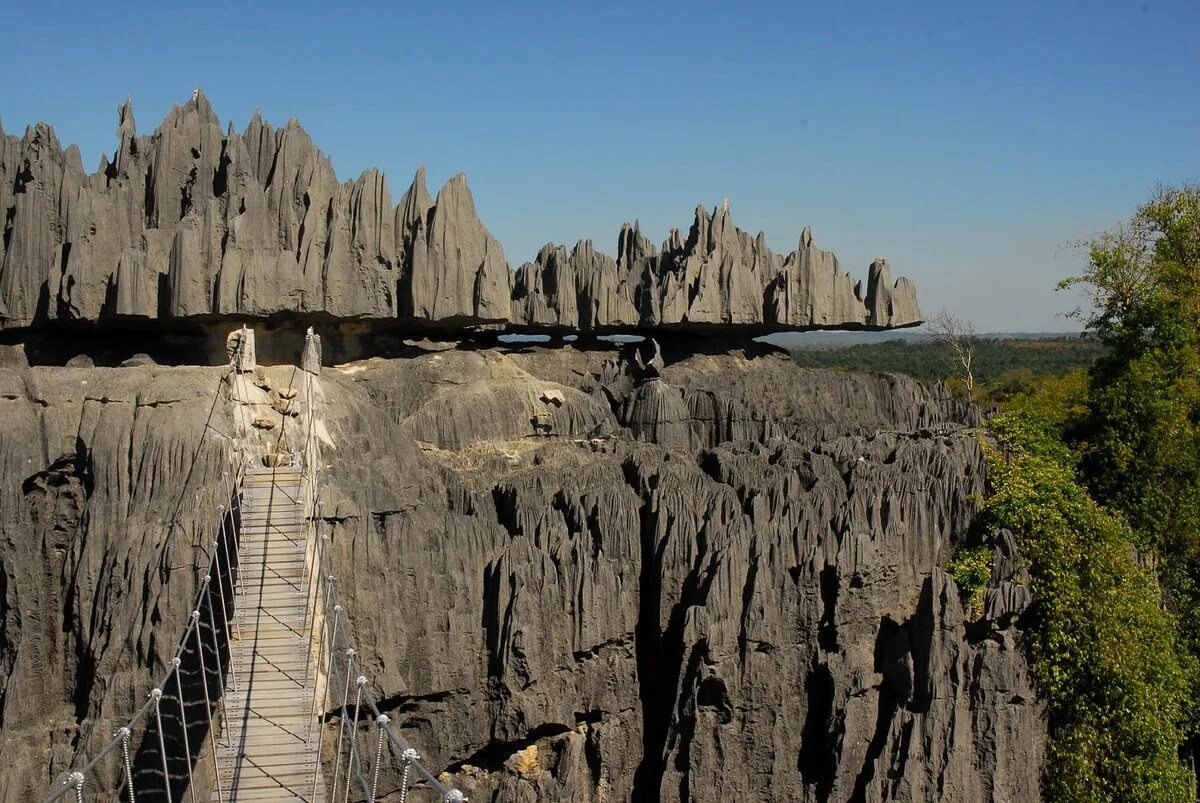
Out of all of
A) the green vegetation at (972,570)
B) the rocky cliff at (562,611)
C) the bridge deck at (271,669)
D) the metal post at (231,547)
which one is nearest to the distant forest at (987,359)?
the green vegetation at (972,570)

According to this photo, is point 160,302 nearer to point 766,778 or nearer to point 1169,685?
point 766,778

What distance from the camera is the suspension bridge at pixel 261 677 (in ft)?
54.5

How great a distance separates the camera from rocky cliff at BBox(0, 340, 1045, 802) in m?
21.7

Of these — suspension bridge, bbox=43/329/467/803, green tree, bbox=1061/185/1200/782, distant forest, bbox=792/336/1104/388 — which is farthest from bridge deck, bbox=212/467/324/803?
distant forest, bbox=792/336/1104/388

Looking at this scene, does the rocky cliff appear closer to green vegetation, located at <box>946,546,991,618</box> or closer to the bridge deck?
green vegetation, located at <box>946,546,991,618</box>

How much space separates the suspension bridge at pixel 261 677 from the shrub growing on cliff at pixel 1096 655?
39.4 ft

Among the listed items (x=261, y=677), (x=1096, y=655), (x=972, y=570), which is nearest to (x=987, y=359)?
(x=972, y=570)

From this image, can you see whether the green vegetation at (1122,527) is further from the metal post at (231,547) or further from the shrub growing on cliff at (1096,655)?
the metal post at (231,547)

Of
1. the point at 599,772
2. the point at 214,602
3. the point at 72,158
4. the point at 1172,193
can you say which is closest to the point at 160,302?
the point at 72,158

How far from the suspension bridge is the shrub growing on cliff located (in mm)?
12018

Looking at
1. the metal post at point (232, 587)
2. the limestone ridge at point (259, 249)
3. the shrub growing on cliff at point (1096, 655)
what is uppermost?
the limestone ridge at point (259, 249)

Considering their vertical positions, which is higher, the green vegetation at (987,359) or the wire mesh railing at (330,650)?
the green vegetation at (987,359)

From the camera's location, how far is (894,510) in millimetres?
25453

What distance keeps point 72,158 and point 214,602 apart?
48.4 ft
